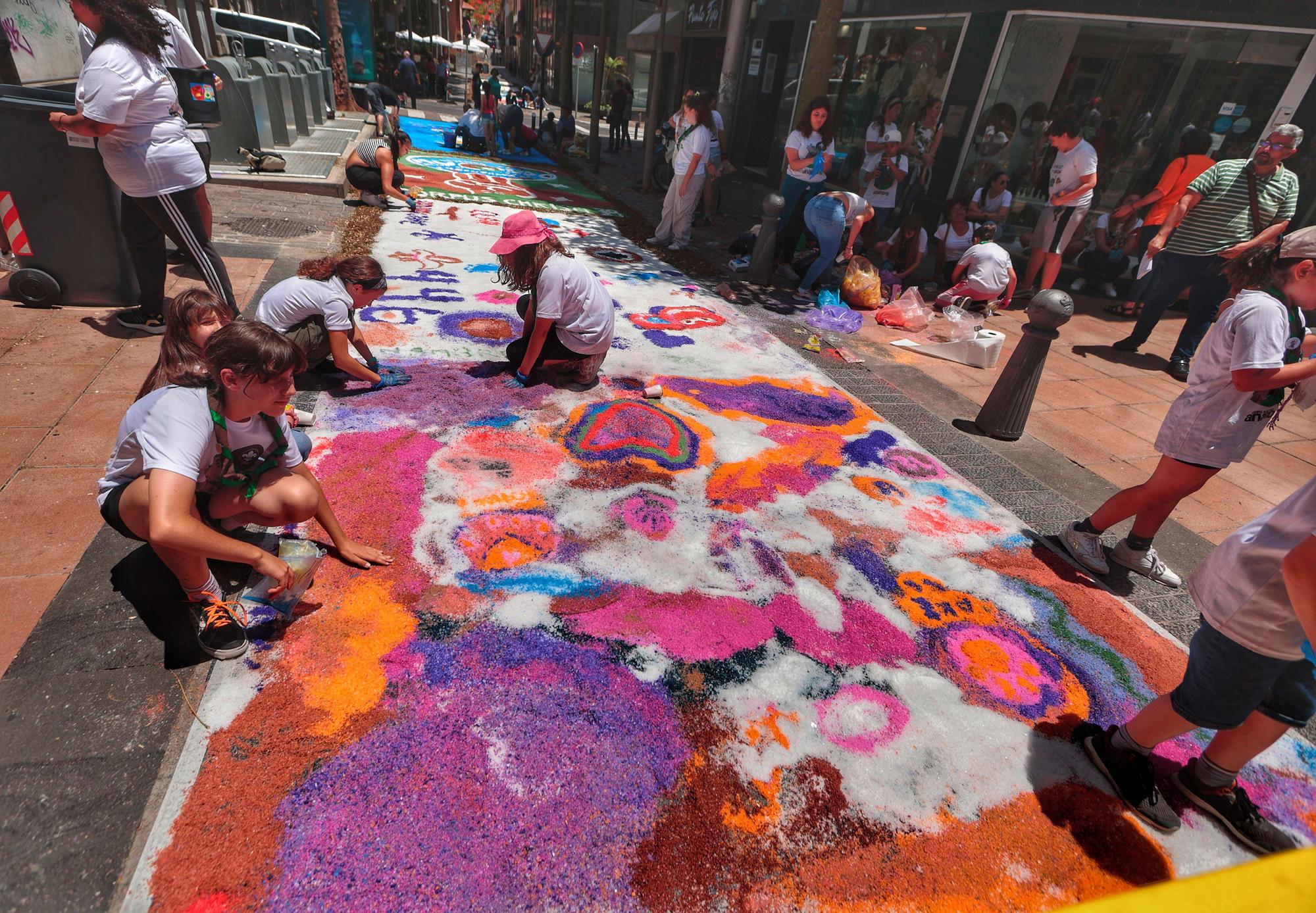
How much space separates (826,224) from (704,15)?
11646 mm

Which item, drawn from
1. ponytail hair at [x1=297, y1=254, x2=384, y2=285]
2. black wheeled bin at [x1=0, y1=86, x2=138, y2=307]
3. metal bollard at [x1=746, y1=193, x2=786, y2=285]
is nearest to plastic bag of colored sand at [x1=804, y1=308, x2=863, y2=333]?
metal bollard at [x1=746, y1=193, x2=786, y2=285]

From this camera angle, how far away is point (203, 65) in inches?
191

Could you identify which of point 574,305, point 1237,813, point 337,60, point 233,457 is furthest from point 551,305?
point 337,60

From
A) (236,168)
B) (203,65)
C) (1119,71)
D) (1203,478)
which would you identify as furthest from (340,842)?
(1119,71)

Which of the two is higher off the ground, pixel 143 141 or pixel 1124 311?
pixel 143 141

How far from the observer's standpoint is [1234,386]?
2.65m

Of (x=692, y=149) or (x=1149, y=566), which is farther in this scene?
(x=692, y=149)

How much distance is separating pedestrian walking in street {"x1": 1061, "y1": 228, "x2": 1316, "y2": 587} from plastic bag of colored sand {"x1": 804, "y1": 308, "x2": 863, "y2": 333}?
11.6 ft

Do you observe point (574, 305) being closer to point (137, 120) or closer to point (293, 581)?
point (293, 581)

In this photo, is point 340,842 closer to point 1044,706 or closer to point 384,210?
point 1044,706

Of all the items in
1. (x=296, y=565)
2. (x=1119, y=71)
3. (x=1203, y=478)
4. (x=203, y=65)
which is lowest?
(x=296, y=565)

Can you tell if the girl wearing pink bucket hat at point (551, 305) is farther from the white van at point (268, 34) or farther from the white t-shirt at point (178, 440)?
the white van at point (268, 34)

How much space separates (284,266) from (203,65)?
58.7 inches

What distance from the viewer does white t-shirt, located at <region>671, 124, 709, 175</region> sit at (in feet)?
25.4
